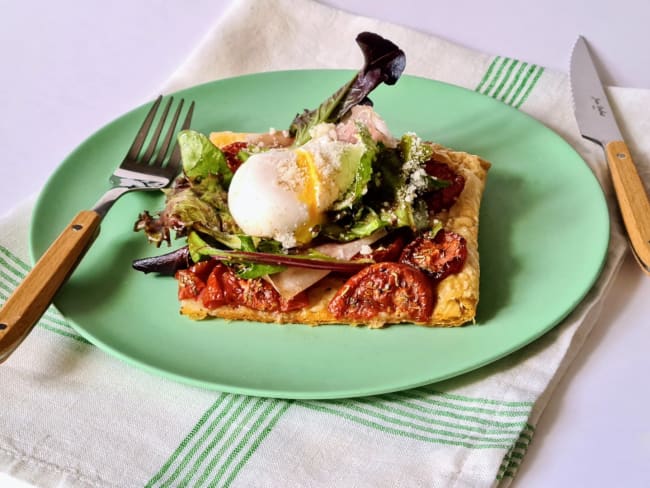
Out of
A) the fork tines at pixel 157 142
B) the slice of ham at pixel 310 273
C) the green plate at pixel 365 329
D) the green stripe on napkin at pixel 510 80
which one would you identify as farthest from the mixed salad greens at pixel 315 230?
the green stripe on napkin at pixel 510 80

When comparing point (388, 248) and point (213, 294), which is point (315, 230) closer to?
point (388, 248)

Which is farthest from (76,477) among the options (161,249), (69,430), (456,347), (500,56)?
(500,56)

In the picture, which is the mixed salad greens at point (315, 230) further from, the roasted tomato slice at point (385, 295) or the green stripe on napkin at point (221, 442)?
the green stripe on napkin at point (221, 442)

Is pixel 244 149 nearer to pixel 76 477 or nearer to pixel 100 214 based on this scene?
pixel 100 214

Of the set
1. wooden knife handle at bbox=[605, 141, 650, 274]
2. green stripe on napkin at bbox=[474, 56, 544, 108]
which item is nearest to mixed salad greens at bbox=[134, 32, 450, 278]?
wooden knife handle at bbox=[605, 141, 650, 274]

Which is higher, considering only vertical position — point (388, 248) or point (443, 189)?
point (443, 189)

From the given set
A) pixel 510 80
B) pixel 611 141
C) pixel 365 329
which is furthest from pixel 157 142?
pixel 611 141

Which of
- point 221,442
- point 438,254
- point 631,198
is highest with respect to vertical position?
point 631,198

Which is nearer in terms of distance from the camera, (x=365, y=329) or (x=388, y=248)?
(x=365, y=329)
